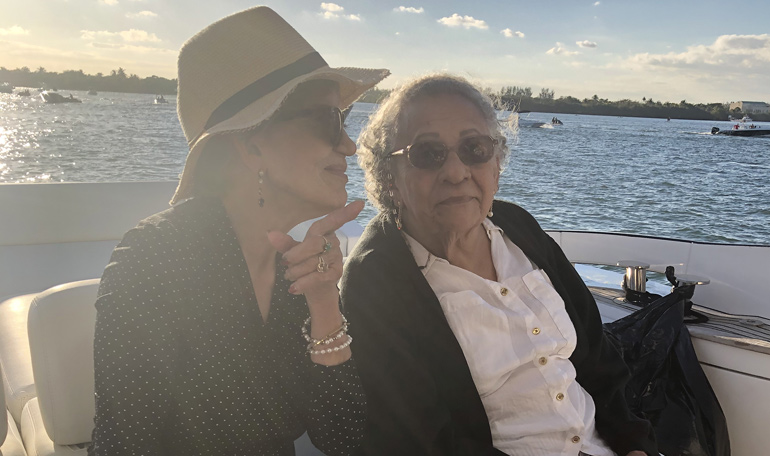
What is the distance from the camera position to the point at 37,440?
139 centimetres

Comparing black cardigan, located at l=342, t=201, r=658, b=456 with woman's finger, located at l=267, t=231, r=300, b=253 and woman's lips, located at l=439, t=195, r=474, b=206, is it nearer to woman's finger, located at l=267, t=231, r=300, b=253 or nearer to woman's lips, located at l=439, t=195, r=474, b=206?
woman's lips, located at l=439, t=195, r=474, b=206

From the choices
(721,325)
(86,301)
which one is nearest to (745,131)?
(721,325)

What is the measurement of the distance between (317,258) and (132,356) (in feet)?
1.13

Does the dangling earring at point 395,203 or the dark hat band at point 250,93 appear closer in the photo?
the dark hat band at point 250,93

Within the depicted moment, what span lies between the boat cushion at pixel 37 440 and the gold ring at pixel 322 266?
832mm

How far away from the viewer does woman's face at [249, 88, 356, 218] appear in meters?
1.05

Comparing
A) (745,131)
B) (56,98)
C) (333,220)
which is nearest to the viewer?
(333,220)

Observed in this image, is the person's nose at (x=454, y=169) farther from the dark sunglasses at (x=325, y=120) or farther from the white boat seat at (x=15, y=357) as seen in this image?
the white boat seat at (x=15, y=357)

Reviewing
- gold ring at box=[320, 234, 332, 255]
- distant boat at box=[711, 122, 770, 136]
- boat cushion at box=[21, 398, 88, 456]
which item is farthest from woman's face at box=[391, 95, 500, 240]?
distant boat at box=[711, 122, 770, 136]

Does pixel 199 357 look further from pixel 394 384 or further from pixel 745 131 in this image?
pixel 745 131

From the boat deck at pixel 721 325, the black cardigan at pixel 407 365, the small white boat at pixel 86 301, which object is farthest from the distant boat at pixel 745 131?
the black cardigan at pixel 407 365

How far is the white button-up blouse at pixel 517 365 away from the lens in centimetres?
142

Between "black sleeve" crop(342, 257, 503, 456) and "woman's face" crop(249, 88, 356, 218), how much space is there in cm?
39

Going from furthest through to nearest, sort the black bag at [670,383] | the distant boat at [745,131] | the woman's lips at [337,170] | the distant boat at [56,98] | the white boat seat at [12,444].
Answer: the distant boat at [56,98]
the distant boat at [745,131]
the black bag at [670,383]
the white boat seat at [12,444]
the woman's lips at [337,170]
